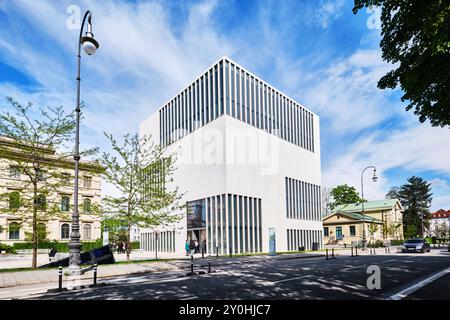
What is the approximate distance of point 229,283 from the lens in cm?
1237

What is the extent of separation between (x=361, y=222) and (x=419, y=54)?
57645 mm

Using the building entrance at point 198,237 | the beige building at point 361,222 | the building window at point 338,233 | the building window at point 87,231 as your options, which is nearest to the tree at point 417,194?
the beige building at point 361,222

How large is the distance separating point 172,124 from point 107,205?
27.1 metres

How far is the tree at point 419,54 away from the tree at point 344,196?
78.8 m

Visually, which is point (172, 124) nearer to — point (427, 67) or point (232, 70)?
point (232, 70)

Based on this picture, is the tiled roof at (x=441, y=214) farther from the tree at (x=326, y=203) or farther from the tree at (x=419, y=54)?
the tree at (x=419, y=54)

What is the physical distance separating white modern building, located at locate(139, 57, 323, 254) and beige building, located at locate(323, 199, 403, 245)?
1648cm

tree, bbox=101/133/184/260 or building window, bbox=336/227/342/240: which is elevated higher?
tree, bbox=101/133/184/260

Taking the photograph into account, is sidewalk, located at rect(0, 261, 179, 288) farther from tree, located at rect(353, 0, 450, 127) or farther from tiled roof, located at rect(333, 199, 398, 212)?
tiled roof, located at rect(333, 199, 398, 212)

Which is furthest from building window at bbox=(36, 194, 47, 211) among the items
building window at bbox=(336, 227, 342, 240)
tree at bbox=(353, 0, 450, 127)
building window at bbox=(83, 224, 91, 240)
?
building window at bbox=(336, 227, 342, 240)

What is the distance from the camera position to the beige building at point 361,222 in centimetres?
6481

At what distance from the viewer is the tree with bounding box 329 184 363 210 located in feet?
291

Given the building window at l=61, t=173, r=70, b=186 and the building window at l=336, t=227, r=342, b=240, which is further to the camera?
the building window at l=336, t=227, r=342, b=240
